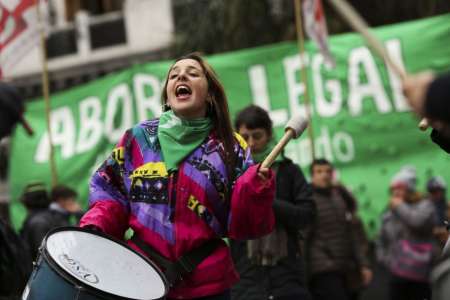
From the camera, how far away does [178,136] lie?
4.02 metres

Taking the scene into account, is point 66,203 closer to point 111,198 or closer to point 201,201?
point 111,198

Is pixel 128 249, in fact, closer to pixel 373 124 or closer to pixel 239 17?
pixel 373 124

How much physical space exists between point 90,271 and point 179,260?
0.40 meters

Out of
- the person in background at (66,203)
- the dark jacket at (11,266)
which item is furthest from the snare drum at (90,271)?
the person in background at (66,203)

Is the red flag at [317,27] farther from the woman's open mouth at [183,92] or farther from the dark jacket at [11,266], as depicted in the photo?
the woman's open mouth at [183,92]

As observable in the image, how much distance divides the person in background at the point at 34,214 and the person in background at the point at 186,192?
10.4 feet

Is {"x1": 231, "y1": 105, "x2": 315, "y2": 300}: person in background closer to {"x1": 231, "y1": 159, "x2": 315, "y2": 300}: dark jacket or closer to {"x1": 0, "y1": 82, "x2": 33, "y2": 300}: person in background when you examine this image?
{"x1": 231, "y1": 159, "x2": 315, "y2": 300}: dark jacket

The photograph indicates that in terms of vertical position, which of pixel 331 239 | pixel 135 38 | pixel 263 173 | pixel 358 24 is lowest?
pixel 135 38

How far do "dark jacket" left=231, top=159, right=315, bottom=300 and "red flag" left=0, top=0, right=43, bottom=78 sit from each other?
14.3 ft

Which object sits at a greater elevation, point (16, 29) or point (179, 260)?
point (16, 29)

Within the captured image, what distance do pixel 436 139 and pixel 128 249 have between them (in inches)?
53.5

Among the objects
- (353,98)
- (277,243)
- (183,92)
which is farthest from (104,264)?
(353,98)

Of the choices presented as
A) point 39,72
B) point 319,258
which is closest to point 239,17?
point 39,72

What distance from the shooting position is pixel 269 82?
436 inches
